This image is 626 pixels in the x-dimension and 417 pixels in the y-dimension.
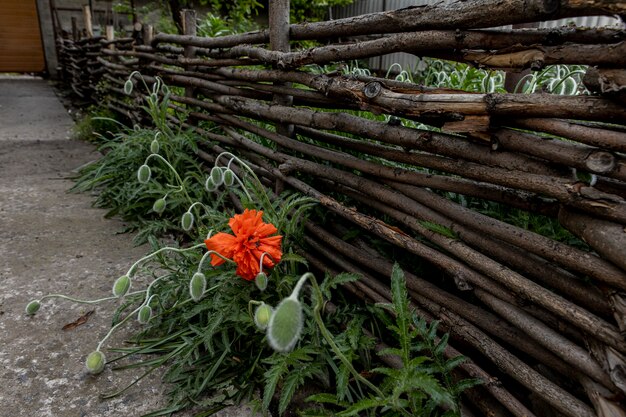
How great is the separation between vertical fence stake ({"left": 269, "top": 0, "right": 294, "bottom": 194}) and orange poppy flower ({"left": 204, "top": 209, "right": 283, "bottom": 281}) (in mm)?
609

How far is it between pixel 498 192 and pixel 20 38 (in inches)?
554

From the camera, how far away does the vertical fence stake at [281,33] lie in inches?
69.4

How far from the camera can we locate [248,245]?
3.84 feet

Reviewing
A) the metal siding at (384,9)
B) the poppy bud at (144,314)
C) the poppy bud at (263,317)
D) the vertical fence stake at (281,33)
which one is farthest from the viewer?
the metal siding at (384,9)

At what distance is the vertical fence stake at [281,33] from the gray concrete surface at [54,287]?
2.85 feet

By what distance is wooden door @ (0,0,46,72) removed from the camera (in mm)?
11625

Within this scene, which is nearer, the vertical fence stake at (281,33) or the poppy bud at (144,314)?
the poppy bud at (144,314)

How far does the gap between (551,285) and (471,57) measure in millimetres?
572

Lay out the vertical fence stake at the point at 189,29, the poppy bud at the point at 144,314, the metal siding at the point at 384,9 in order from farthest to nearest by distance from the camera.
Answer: the metal siding at the point at 384,9, the vertical fence stake at the point at 189,29, the poppy bud at the point at 144,314

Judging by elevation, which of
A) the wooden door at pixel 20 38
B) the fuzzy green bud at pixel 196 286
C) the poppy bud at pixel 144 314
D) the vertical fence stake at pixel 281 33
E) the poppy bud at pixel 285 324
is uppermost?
the wooden door at pixel 20 38

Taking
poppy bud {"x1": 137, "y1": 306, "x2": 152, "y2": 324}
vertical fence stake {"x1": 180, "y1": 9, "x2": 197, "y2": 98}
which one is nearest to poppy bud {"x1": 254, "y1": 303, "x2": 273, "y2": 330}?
poppy bud {"x1": 137, "y1": 306, "x2": 152, "y2": 324}

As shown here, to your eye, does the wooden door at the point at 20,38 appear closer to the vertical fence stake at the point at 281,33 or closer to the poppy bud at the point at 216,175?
the vertical fence stake at the point at 281,33

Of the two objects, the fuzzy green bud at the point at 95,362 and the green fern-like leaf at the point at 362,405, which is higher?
the green fern-like leaf at the point at 362,405

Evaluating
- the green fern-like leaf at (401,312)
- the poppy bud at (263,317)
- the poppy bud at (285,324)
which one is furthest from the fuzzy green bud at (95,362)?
the green fern-like leaf at (401,312)
